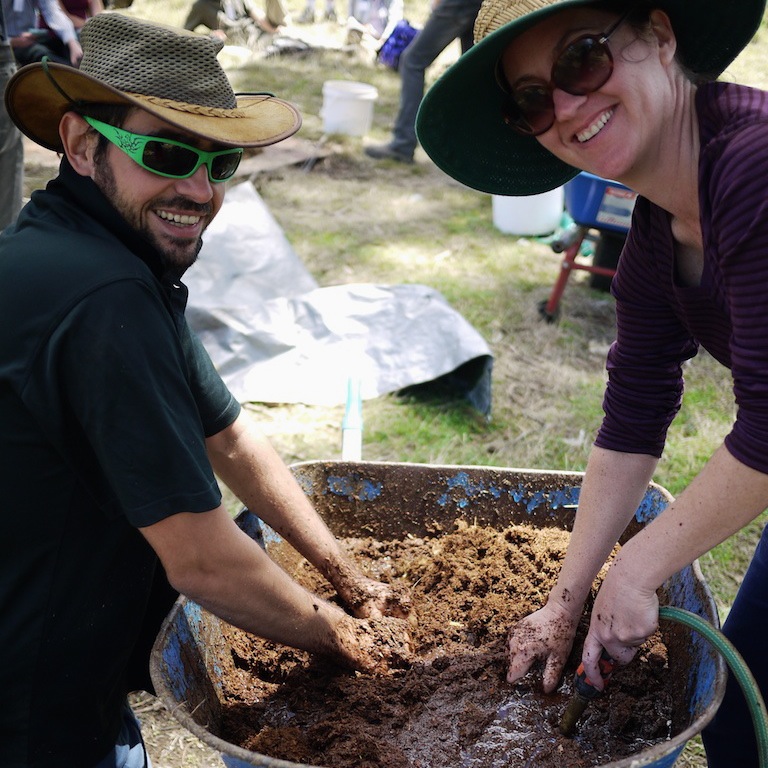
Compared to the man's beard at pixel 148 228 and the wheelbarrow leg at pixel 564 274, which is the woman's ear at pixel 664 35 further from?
the wheelbarrow leg at pixel 564 274

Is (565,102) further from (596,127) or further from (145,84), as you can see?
(145,84)

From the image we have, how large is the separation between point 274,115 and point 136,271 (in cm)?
58

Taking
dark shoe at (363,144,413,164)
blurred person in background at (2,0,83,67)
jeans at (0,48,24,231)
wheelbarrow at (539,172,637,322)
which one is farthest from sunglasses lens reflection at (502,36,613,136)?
dark shoe at (363,144,413,164)

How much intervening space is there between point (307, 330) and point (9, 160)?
5.16 feet

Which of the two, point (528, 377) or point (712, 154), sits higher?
point (712, 154)

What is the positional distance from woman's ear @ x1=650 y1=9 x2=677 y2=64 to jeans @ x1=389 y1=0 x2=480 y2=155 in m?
4.69

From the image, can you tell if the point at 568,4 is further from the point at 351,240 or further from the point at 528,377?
the point at 351,240

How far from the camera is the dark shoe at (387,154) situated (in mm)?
7301

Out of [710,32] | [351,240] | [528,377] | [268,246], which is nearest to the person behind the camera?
[710,32]

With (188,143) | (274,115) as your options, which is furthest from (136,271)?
(274,115)

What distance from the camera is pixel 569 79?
4.33 ft

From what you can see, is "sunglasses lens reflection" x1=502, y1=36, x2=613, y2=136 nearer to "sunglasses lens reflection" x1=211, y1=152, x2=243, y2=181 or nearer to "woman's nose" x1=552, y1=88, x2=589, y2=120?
"woman's nose" x1=552, y1=88, x2=589, y2=120

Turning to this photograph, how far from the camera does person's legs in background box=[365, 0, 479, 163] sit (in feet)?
20.6

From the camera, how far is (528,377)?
4.21 metres
